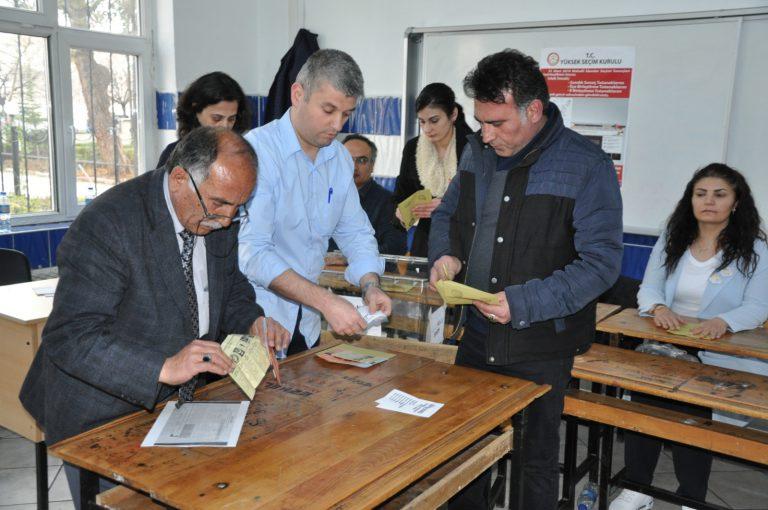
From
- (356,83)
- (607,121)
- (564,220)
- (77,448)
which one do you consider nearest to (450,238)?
(564,220)

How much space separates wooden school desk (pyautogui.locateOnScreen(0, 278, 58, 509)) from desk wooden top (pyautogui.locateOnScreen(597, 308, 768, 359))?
2521 mm

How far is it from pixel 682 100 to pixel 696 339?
1.95 metres

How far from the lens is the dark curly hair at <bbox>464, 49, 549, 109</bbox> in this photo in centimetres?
219

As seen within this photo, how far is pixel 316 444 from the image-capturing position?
1.69m

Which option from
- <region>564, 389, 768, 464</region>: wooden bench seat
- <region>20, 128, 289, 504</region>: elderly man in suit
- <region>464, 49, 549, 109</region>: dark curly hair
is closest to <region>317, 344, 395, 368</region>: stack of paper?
<region>20, 128, 289, 504</region>: elderly man in suit

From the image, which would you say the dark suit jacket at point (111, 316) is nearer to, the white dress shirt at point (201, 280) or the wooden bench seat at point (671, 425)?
the white dress shirt at point (201, 280)

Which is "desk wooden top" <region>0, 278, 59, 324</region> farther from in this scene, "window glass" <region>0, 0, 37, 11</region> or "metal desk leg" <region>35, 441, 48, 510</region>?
"window glass" <region>0, 0, 37, 11</region>

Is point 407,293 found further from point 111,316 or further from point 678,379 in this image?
point 111,316

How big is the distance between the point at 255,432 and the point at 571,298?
105 centimetres

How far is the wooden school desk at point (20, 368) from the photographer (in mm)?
2875

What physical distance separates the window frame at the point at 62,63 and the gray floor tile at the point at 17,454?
178cm

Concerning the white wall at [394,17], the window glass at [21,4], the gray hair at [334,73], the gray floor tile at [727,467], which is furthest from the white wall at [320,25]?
the gray hair at [334,73]

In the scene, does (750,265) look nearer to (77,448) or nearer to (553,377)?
(553,377)

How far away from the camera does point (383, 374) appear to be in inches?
87.9
